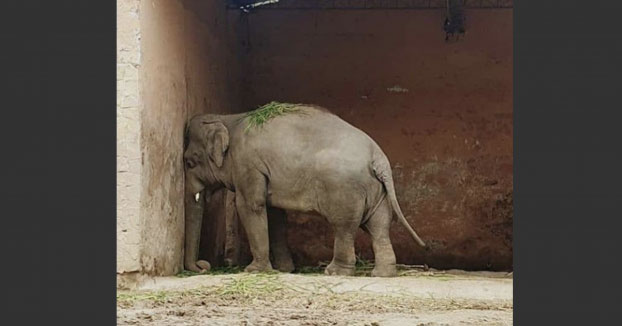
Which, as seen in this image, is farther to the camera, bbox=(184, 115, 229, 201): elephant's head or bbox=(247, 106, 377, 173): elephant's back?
bbox=(184, 115, 229, 201): elephant's head

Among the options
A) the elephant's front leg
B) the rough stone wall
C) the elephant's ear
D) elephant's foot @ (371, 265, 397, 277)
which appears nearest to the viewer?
the rough stone wall

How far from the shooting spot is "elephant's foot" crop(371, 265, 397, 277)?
10109 millimetres

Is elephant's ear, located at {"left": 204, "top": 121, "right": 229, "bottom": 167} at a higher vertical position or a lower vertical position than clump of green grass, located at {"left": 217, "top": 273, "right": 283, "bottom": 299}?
higher

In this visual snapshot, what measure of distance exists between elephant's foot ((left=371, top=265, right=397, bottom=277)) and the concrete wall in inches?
71.3

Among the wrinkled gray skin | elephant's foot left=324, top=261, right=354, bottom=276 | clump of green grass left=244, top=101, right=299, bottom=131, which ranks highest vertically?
clump of green grass left=244, top=101, right=299, bottom=131

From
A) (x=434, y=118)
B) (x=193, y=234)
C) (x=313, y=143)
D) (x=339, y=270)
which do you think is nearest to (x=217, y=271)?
(x=193, y=234)

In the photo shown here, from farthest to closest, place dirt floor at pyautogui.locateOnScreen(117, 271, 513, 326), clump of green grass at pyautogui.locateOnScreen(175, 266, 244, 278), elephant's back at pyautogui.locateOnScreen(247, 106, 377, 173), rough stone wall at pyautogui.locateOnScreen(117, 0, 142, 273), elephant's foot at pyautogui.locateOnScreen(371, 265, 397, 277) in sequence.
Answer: elephant's foot at pyautogui.locateOnScreen(371, 265, 397, 277) < elephant's back at pyautogui.locateOnScreen(247, 106, 377, 173) < clump of green grass at pyautogui.locateOnScreen(175, 266, 244, 278) < rough stone wall at pyautogui.locateOnScreen(117, 0, 142, 273) < dirt floor at pyautogui.locateOnScreen(117, 271, 513, 326)

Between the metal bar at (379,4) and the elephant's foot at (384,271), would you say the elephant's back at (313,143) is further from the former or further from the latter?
the metal bar at (379,4)

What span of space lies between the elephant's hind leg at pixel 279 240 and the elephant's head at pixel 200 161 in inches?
30.3

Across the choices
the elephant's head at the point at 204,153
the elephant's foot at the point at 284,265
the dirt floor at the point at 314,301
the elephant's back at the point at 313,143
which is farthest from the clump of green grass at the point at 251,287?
the elephant's foot at the point at 284,265

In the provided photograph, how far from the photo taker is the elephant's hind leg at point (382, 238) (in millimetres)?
10188

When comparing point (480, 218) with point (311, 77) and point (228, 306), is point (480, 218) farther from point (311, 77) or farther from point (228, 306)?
point (228, 306)

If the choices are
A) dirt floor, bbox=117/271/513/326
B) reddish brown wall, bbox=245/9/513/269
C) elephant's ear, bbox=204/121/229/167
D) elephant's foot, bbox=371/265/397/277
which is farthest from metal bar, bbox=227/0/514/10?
dirt floor, bbox=117/271/513/326

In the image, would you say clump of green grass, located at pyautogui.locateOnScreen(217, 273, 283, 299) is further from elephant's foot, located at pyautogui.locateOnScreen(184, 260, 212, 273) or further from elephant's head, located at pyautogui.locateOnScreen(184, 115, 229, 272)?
elephant's head, located at pyautogui.locateOnScreen(184, 115, 229, 272)
